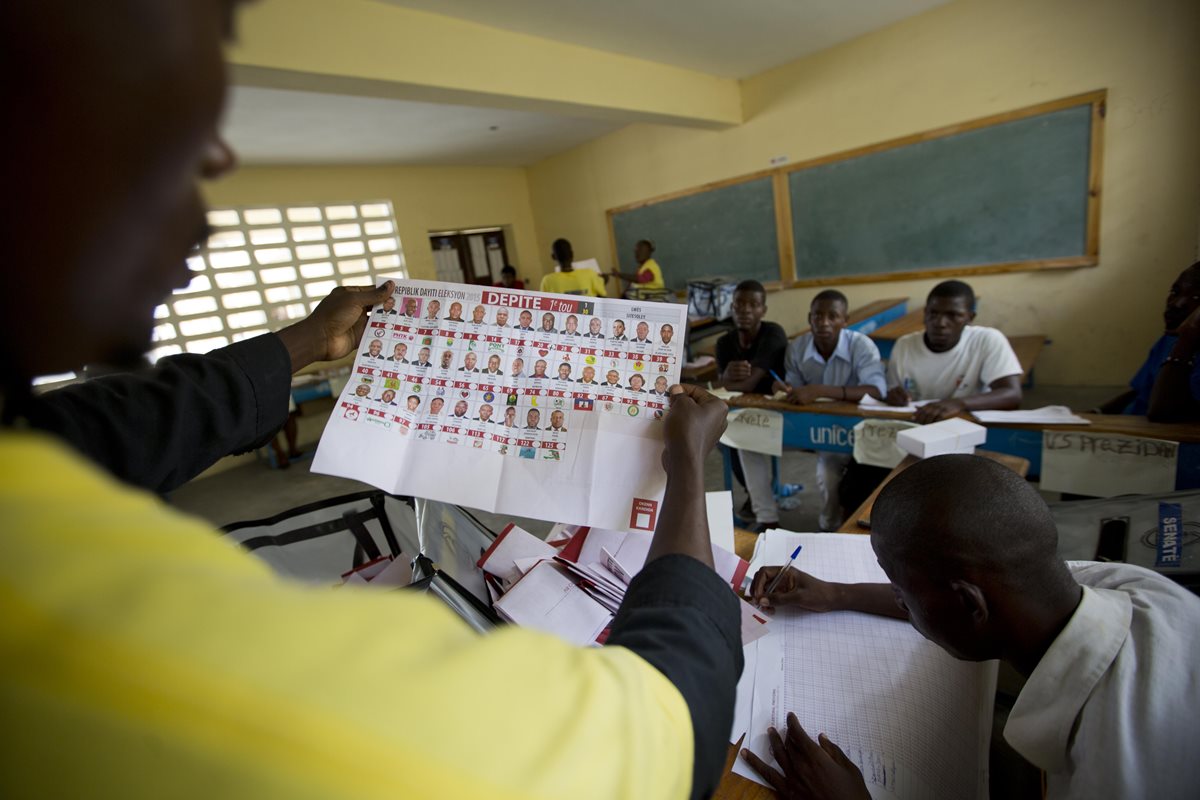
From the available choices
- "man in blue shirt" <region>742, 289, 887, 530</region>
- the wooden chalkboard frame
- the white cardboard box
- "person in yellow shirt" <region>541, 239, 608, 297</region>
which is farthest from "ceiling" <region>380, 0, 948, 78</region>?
the white cardboard box

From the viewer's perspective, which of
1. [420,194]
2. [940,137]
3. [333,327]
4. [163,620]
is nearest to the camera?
[163,620]

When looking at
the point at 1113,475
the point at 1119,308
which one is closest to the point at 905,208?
the point at 1119,308

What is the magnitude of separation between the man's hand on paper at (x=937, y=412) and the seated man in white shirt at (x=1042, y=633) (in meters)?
1.26

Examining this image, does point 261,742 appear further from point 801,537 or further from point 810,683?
point 801,537

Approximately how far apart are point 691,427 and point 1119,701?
64cm

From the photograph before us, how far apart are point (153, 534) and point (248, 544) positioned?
1016 millimetres

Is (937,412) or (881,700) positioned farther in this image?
(937,412)

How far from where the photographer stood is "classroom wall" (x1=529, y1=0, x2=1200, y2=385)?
146 inches

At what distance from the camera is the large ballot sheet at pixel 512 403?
830 millimetres

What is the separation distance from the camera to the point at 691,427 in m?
0.72

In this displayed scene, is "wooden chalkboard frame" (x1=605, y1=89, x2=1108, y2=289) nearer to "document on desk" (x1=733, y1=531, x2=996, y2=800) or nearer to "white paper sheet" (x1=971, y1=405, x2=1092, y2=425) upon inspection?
"white paper sheet" (x1=971, y1=405, x2=1092, y2=425)

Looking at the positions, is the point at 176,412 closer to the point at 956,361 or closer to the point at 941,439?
the point at 941,439

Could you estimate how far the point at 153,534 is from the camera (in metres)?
0.23

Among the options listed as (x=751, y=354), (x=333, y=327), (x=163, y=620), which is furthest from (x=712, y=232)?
(x=163, y=620)
